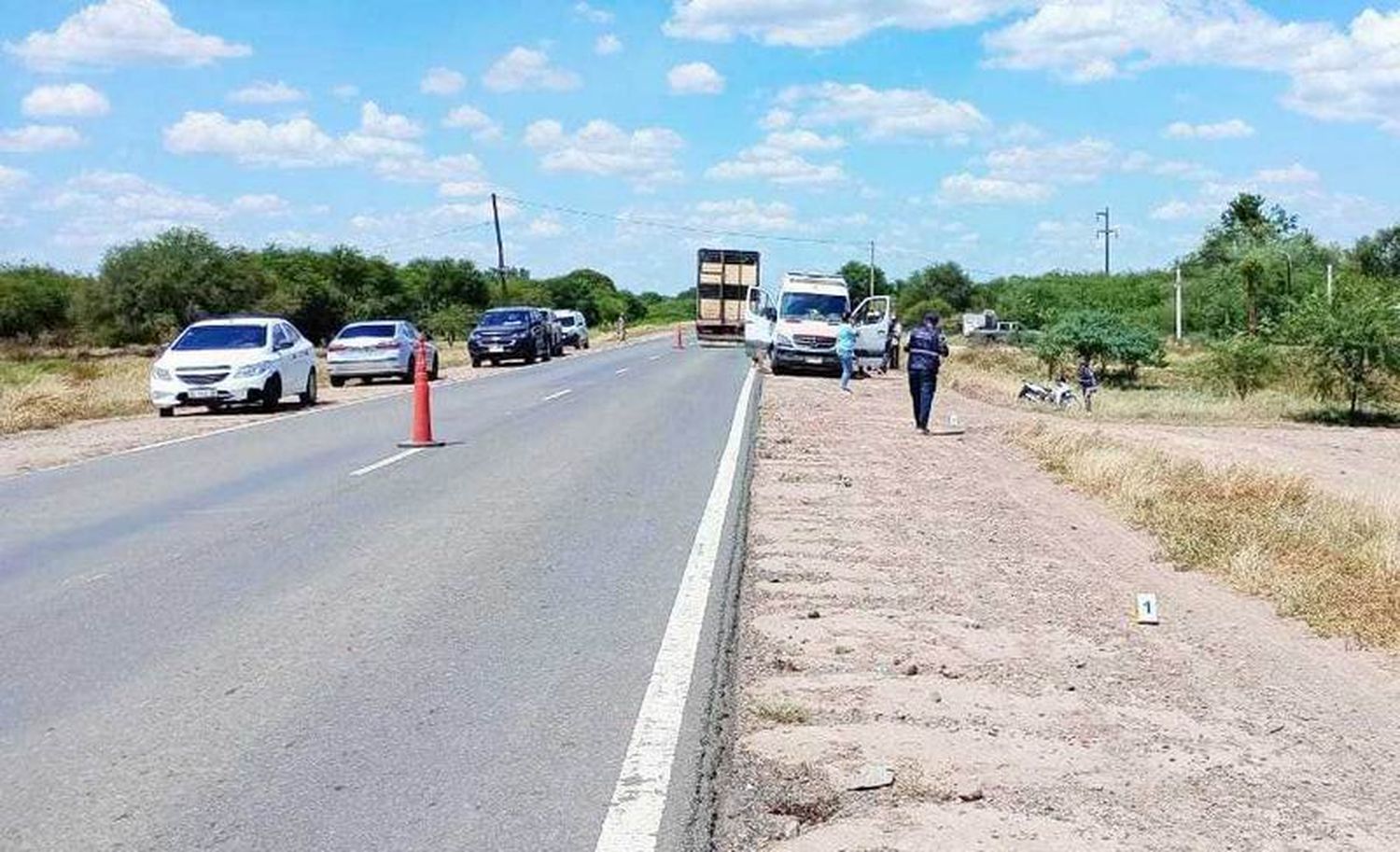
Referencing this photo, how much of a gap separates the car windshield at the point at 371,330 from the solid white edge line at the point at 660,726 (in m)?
26.7

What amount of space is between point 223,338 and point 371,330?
10.2 meters

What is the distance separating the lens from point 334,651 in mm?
7457

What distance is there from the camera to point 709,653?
7410 mm

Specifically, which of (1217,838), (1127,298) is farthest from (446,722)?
(1127,298)

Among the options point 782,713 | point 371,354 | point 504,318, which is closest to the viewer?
point 782,713

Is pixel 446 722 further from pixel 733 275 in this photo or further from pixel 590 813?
pixel 733 275

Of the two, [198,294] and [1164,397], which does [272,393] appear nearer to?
[1164,397]

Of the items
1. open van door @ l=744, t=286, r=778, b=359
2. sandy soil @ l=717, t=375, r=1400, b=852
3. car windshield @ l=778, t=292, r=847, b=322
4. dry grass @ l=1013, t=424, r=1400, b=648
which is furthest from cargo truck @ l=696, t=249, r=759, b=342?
sandy soil @ l=717, t=375, r=1400, b=852

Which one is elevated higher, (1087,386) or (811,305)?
(811,305)

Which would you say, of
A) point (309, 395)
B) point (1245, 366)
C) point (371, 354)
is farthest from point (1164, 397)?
point (309, 395)

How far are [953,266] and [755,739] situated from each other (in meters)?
126

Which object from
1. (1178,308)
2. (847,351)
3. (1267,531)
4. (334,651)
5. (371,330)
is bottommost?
(1267,531)

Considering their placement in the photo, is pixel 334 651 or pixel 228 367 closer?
pixel 334 651

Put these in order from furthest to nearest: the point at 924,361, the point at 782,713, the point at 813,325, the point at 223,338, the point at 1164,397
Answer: the point at 1164,397 → the point at 813,325 → the point at 223,338 → the point at 924,361 → the point at 782,713
